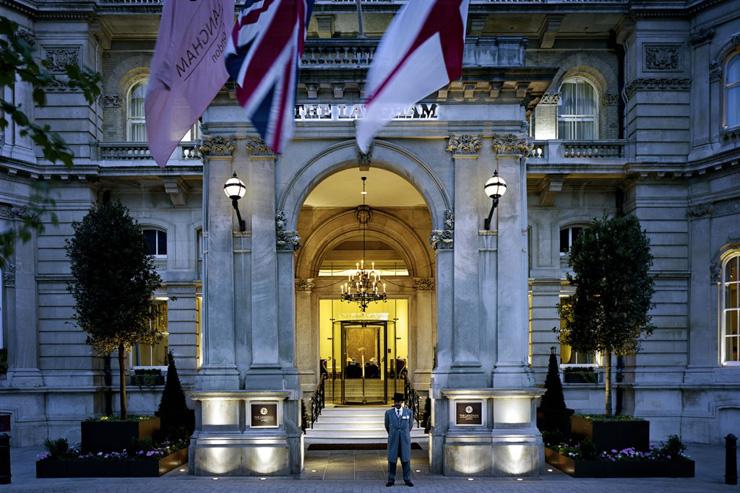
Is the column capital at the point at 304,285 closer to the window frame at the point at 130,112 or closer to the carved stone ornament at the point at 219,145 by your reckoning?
the window frame at the point at 130,112

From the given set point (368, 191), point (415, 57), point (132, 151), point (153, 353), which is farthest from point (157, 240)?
point (415, 57)

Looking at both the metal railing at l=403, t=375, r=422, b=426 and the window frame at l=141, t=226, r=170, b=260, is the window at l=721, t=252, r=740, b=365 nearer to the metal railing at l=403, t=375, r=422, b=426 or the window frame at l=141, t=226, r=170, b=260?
the metal railing at l=403, t=375, r=422, b=426

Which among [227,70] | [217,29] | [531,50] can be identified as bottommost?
[227,70]

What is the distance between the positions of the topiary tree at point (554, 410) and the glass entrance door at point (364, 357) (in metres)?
6.94

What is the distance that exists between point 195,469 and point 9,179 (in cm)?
1233

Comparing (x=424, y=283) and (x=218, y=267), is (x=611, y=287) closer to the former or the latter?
(x=218, y=267)

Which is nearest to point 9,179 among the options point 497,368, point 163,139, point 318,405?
point 318,405

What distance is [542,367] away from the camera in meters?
24.5

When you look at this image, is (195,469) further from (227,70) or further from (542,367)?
(542,367)

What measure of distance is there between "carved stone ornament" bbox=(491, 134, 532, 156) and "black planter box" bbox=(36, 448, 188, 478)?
34.1ft

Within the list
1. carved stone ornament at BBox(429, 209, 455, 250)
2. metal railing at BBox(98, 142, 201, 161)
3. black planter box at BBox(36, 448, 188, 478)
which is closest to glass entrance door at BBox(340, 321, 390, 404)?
metal railing at BBox(98, 142, 201, 161)

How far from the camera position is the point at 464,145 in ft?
55.1

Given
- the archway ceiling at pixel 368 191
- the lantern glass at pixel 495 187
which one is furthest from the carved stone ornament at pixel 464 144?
the archway ceiling at pixel 368 191

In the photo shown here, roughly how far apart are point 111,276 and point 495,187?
9.22m
